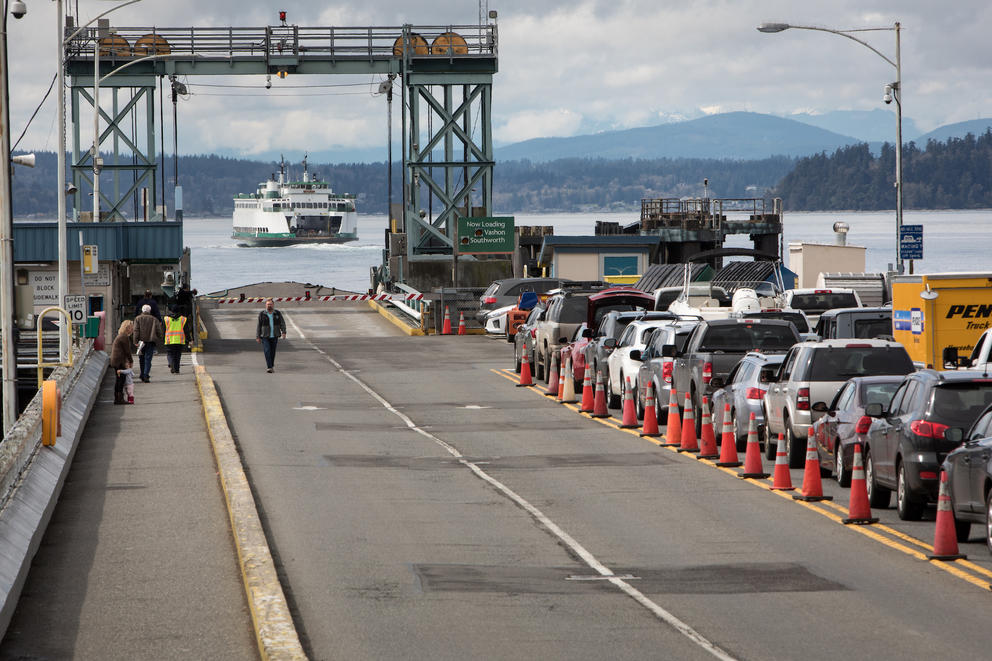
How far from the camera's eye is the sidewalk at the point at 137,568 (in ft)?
31.8

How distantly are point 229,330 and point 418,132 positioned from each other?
15214 millimetres

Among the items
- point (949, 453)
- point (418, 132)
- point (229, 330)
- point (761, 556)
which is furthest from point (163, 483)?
point (418, 132)

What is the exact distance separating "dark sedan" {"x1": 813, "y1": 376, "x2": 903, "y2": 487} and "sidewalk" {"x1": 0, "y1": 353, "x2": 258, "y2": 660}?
22.4 feet

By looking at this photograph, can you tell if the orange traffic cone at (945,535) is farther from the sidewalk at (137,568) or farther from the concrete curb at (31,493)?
the concrete curb at (31,493)

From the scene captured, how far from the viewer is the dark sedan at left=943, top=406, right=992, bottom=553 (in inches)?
476

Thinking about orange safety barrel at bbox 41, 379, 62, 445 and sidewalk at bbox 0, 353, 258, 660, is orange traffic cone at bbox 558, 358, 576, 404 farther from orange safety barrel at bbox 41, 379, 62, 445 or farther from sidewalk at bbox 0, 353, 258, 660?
orange safety barrel at bbox 41, 379, 62, 445

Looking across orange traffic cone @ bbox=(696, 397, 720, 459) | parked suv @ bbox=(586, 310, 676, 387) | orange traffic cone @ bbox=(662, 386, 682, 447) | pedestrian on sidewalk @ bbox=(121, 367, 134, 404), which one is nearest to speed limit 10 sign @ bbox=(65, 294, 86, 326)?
pedestrian on sidewalk @ bbox=(121, 367, 134, 404)

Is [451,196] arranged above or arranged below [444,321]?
above

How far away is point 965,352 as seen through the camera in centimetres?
2322

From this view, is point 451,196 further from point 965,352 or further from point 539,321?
point 965,352

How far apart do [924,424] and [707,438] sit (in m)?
5.89

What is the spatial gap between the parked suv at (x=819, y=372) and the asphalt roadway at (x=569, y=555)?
0.64 metres

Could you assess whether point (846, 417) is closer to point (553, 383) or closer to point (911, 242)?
point (553, 383)

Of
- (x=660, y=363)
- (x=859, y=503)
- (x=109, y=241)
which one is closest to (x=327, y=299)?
(x=109, y=241)
